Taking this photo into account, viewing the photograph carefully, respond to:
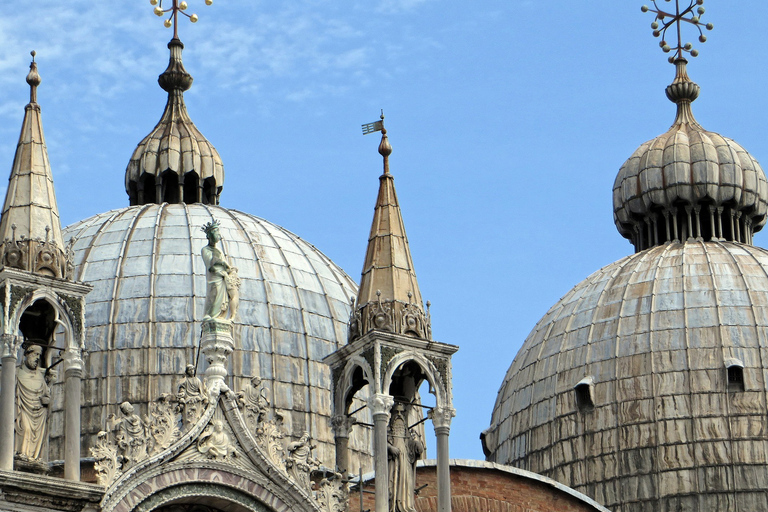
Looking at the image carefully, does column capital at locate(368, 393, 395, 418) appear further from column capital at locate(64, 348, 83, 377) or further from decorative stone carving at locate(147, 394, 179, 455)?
column capital at locate(64, 348, 83, 377)

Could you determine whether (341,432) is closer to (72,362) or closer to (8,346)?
(72,362)

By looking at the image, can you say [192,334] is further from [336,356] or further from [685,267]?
[685,267]

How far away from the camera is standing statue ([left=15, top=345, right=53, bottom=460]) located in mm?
47375

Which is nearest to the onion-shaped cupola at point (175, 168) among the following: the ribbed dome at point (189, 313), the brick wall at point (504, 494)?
the ribbed dome at point (189, 313)

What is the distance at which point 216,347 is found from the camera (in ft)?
161

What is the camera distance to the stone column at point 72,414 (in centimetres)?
4706

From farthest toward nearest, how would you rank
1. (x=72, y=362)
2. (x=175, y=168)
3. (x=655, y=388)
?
1. (x=655, y=388)
2. (x=175, y=168)
3. (x=72, y=362)

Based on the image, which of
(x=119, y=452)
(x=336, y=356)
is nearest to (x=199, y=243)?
(x=336, y=356)

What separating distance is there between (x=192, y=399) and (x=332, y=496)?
3.17 m

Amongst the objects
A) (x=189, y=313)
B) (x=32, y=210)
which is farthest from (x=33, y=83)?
(x=189, y=313)

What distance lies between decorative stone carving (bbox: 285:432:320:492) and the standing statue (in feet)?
14.4

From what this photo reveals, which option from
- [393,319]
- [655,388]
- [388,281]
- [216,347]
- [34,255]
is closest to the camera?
[34,255]

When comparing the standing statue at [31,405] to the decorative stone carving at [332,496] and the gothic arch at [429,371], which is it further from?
the gothic arch at [429,371]

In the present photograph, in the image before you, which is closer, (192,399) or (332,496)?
(192,399)
